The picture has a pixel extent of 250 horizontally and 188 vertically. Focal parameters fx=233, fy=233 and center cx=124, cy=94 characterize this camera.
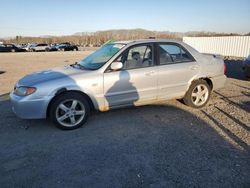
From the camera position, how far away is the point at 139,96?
16.3 ft

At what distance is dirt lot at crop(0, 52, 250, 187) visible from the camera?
9.73 feet

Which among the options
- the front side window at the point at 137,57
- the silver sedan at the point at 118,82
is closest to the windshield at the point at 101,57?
the silver sedan at the point at 118,82

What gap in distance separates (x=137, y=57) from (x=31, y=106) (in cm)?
234

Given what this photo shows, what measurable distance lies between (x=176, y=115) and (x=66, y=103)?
7.89 ft

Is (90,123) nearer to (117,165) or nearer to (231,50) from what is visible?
(117,165)

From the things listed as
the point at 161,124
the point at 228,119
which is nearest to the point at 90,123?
the point at 161,124

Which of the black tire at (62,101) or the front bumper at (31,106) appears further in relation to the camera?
the black tire at (62,101)

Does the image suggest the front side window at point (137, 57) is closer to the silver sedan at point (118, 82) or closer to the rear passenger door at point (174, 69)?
the silver sedan at point (118, 82)

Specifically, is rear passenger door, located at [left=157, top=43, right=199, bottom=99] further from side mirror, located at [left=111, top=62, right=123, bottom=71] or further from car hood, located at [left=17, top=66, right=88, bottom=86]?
car hood, located at [left=17, top=66, right=88, bottom=86]

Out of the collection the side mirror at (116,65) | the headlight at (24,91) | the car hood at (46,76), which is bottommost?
the headlight at (24,91)

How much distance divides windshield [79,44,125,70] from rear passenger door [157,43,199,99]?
3.17 feet

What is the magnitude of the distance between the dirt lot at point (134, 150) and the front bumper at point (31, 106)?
39 cm

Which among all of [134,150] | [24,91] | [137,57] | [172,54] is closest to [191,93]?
[172,54]

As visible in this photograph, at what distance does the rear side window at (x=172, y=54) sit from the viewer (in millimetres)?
5148
